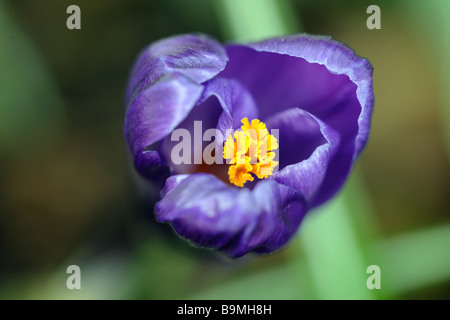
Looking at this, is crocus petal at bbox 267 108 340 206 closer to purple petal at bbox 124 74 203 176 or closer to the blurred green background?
purple petal at bbox 124 74 203 176

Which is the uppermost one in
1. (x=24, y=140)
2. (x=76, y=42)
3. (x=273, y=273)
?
(x=76, y=42)

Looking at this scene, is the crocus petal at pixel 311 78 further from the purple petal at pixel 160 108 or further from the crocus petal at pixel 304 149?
the purple petal at pixel 160 108

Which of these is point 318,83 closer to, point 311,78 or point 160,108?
point 311,78

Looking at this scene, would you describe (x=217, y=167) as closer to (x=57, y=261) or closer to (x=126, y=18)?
(x=57, y=261)

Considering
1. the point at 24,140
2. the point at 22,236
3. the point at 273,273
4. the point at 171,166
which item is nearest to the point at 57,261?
the point at 22,236

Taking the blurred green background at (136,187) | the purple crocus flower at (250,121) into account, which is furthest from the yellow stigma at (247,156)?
the blurred green background at (136,187)

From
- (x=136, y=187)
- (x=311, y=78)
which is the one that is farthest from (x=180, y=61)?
(x=136, y=187)

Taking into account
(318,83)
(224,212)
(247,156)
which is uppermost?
(318,83)
